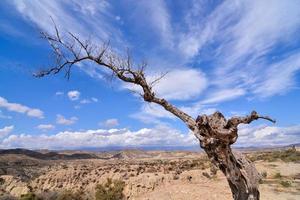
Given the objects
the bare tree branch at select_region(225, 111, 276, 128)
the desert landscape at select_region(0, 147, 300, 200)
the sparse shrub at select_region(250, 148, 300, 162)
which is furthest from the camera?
the sparse shrub at select_region(250, 148, 300, 162)

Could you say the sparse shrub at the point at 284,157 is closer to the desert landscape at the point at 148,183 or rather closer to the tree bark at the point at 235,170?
the desert landscape at the point at 148,183

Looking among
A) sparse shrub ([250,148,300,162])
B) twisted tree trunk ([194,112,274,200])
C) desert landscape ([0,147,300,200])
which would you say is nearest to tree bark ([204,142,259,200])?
twisted tree trunk ([194,112,274,200])

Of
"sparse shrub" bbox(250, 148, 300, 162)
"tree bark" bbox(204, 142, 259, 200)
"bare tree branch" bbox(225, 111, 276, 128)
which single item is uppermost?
"sparse shrub" bbox(250, 148, 300, 162)

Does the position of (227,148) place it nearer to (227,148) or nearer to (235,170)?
(227,148)

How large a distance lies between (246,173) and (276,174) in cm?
2055

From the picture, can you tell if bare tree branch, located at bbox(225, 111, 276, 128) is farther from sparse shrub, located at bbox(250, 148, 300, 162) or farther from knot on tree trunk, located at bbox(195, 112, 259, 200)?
sparse shrub, located at bbox(250, 148, 300, 162)

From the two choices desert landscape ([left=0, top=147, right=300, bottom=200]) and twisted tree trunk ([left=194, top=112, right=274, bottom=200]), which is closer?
twisted tree trunk ([left=194, top=112, right=274, bottom=200])

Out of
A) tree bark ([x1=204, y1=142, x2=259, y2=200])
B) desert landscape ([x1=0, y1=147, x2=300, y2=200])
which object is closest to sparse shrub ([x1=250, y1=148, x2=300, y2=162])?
desert landscape ([x1=0, y1=147, x2=300, y2=200])

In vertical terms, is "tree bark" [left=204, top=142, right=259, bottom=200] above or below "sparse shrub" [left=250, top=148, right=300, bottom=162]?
below

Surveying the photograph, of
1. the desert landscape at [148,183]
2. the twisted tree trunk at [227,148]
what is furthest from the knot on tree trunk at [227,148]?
the desert landscape at [148,183]

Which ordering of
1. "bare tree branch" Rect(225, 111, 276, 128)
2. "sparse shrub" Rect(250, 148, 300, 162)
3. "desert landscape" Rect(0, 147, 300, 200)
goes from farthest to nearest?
"sparse shrub" Rect(250, 148, 300, 162)
"desert landscape" Rect(0, 147, 300, 200)
"bare tree branch" Rect(225, 111, 276, 128)

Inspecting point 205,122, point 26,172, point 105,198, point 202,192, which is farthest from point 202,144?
point 26,172

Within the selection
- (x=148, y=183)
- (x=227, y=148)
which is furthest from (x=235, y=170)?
(x=148, y=183)

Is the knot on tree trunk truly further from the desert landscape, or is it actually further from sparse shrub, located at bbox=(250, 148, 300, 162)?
sparse shrub, located at bbox=(250, 148, 300, 162)
